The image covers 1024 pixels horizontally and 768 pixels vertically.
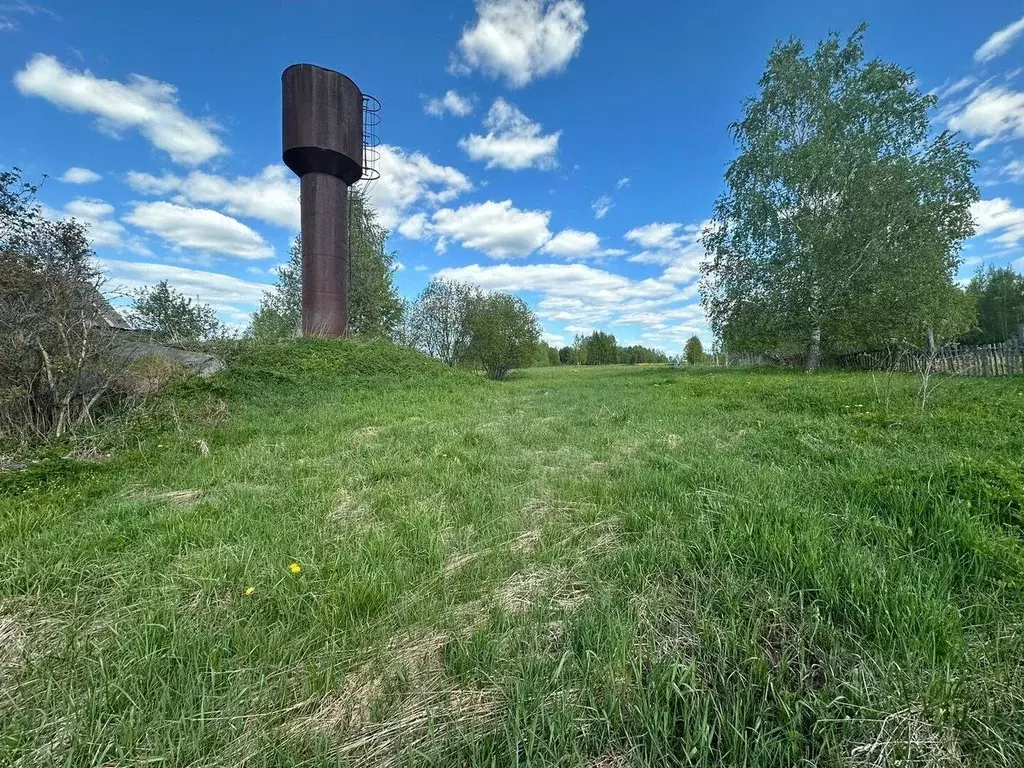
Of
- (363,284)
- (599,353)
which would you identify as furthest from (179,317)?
(599,353)

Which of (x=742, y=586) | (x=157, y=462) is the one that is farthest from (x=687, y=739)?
(x=157, y=462)

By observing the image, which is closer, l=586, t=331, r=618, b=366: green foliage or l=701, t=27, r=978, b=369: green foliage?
l=701, t=27, r=978, b=369: green foliage

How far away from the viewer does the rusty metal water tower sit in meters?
14.7

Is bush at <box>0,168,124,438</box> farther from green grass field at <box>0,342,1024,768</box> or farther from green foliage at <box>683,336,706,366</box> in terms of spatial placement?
green foliage at <box>683,336,706,366</box>

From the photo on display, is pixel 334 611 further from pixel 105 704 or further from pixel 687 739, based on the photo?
pixel 687 739

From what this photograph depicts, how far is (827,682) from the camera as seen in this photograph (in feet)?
4.96

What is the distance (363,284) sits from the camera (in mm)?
22922

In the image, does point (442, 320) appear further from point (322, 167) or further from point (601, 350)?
point (601, 350)

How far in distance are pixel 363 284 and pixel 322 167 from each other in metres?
8.11

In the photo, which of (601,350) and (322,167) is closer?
(322,167)

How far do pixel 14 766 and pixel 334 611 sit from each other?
39.7 inches

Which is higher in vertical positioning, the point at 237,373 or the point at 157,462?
the point at 237,373

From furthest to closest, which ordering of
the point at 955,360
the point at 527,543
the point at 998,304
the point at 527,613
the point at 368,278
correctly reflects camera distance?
the point at 998,304
the point at 368,278
the point at 955,360
the point at 527,543
the point at 527,613

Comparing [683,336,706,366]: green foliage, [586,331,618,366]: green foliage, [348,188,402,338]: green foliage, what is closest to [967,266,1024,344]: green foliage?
[683,336,706,366]: green foliage
